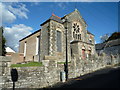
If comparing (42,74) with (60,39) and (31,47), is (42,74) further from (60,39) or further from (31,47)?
(31,47)

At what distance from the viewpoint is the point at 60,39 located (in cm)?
1864

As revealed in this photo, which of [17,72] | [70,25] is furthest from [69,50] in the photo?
[17,72]

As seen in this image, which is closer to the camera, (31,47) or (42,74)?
(42,74)

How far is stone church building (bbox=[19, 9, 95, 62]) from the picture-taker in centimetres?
1689

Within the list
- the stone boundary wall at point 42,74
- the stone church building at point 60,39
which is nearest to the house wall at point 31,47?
the stone church building at point 60,39

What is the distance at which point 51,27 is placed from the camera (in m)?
16.9

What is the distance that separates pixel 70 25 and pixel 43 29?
5.87 m

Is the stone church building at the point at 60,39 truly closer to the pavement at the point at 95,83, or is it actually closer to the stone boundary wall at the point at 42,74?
the stone boundary wall at the point at 42,74

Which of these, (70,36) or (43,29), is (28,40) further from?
(70,36)

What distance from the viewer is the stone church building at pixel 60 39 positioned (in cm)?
1689

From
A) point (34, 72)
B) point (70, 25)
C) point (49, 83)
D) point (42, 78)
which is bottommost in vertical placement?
point (49, 83)

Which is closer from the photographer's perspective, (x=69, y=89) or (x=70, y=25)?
(x=69, y=89)

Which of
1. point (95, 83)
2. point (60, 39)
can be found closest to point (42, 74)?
point (95, 83)

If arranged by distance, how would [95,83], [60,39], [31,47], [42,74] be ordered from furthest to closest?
[31,47]
[60,39]
[42,74]
[95,83]
